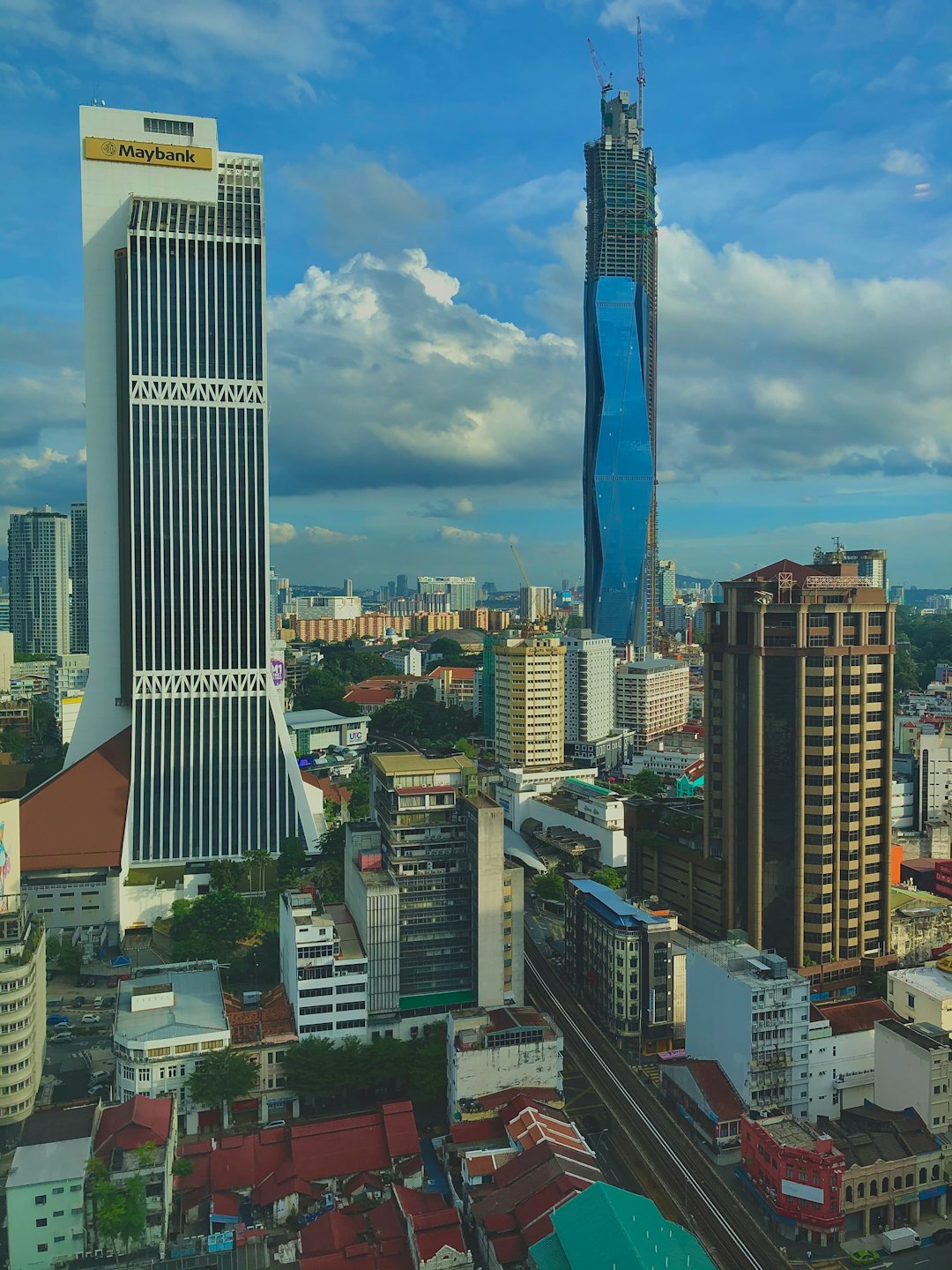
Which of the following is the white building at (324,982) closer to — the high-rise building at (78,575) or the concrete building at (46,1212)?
the concrete building at (46,1212)

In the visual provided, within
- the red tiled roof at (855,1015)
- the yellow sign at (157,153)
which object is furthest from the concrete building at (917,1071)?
the yellow sign at (157,153)

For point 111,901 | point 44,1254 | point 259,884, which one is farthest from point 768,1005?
point 111,901

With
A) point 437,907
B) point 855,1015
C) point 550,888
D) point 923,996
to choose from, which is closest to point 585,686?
point 550,888

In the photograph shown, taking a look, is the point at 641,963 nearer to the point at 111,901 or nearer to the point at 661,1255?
the point at 661,1255

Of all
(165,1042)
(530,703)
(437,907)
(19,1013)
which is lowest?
(165,1042)

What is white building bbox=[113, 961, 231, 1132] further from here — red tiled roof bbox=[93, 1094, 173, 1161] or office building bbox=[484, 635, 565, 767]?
office building bbox=[484, 635, 565, 767]

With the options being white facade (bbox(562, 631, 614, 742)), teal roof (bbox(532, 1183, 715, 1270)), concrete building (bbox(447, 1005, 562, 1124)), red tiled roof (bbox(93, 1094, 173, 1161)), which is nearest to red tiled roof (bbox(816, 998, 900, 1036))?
concrete building (bbox(447, 1005, 562, 1124))

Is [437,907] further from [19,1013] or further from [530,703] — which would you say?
[530,703]
